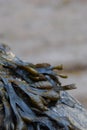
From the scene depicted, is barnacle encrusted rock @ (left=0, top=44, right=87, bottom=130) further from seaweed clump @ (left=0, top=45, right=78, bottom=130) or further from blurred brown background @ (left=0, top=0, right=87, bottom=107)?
blurred brown background @ (left=0, top=0, right=87, bottom=107)

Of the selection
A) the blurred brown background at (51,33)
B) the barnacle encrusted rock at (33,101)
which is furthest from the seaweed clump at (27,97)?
the blurred brown background at (51,33)

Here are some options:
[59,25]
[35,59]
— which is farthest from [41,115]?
[59,25]

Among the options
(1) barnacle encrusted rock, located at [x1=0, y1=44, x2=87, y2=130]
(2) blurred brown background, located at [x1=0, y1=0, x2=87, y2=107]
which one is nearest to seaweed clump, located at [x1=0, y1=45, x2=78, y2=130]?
(1) barnacle encrusted rock, located at [x1=0, y1=44, x2=87, y2=130]

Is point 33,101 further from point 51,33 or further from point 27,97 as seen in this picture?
point 51,33

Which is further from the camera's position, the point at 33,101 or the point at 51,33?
the point at 51,33

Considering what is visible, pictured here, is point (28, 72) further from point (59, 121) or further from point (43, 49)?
point (43, 49)

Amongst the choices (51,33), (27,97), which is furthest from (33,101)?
(51,33)

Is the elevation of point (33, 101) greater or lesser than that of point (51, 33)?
lesser
